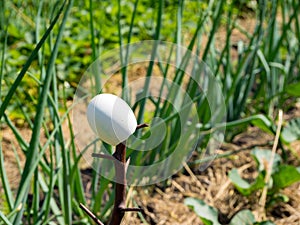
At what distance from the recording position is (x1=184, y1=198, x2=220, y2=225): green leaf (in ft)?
4.18

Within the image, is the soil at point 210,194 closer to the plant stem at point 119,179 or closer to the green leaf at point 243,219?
the green leaf at point 243,219

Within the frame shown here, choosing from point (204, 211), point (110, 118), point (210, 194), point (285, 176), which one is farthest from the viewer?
point (210, 194)

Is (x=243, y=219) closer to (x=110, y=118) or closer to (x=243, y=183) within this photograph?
(x=243, y=183)

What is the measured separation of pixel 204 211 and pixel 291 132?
0.46 metres

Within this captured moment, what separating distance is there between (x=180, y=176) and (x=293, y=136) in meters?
0.35

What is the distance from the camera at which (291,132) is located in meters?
1.62

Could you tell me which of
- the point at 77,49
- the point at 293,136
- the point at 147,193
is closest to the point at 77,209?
the point at 147,193

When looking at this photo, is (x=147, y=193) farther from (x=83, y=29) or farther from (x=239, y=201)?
(x=83, y=29)

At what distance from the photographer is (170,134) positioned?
1577 millimetres

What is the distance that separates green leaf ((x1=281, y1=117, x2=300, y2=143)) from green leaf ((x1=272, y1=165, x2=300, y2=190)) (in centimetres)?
15

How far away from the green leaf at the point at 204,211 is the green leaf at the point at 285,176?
258mm

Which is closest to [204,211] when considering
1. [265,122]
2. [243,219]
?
[243,219]

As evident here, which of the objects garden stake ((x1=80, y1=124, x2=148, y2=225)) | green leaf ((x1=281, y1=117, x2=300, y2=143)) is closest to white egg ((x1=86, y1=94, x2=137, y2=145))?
garden stake ((x1=80, y1=124, x2=148, y2=225))

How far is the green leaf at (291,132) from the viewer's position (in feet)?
5.28
